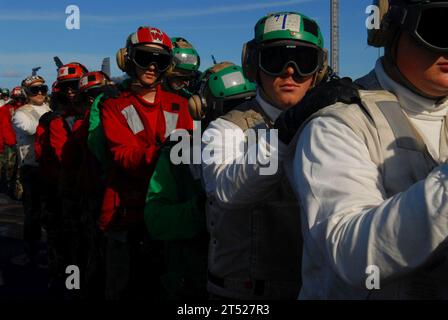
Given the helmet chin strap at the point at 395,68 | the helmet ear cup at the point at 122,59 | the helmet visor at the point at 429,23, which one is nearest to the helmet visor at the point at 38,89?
the helmet ear cup at the point at 122,59

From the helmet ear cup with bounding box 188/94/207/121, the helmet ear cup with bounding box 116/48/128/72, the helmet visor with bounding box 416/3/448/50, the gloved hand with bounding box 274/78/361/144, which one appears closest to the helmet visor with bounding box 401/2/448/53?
the helmet visor with bounding box 416/3/448/50

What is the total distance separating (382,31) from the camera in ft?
6.14

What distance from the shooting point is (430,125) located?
5.90ft

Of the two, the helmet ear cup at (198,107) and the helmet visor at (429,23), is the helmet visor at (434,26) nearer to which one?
the helmet visor at (429,23)

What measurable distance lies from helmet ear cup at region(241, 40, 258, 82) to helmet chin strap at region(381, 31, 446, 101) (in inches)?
41.6

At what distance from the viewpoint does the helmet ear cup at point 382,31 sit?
184cm

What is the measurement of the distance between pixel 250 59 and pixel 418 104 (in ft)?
4.18

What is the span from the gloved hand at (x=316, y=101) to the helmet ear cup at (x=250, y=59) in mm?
901

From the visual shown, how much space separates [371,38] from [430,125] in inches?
15.6

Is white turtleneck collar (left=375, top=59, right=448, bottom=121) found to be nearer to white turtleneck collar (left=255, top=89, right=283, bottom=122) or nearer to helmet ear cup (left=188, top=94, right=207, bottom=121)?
white turtleneck collar (left=255, top=89, right=283, bottom=122)

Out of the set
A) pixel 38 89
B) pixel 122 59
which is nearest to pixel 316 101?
pixel 122 59
